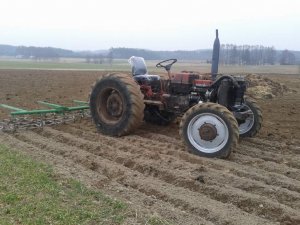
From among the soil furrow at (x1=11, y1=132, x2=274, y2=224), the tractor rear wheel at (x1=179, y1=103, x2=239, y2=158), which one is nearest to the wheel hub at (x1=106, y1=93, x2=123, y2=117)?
the soil furrow at (x1=11, y1=132, x2=274, y2=224)

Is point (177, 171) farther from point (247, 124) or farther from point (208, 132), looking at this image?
point (247, 124)

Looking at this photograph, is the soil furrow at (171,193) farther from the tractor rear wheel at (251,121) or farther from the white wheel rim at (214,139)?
the tractor rear wheel at (251,121)

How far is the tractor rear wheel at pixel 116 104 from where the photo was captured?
8281 mm

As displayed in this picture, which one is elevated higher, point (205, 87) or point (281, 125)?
point (205, 87)

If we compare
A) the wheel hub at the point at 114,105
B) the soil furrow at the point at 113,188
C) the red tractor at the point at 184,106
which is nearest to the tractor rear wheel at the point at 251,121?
the red tractor at the point at 184,106

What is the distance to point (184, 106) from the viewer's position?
834 centimetres

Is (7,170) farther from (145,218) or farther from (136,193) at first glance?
(145,218)

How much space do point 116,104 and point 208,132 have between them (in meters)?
2.30

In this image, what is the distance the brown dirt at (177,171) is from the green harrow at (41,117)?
0.36m

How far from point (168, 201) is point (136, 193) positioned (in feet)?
1.36

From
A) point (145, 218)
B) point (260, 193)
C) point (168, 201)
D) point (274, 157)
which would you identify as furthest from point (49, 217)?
point (274, 157)

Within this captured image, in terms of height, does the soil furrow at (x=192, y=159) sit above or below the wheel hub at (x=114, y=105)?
below

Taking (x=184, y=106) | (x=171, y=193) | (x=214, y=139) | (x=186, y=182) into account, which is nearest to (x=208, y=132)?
(x=214, y=139)

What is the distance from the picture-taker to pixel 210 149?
7148 mm
